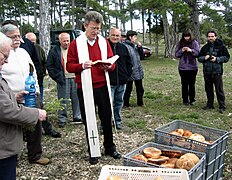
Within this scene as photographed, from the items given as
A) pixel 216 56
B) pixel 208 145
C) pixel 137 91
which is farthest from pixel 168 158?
pixel 137 91

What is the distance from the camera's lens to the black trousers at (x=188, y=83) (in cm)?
709

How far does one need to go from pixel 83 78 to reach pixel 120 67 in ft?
5.52

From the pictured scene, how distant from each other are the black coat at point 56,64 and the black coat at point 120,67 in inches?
38.9

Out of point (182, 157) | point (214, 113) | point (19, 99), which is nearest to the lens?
point (182, 157)

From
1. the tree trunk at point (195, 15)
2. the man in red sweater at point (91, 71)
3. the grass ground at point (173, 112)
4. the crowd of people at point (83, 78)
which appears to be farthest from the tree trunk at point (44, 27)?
the tree trunk at point (195, 15)

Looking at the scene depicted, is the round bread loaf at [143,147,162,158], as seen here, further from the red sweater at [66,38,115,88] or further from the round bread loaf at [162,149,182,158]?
the red sweater at [66,38,115,88]

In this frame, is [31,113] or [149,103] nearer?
[31,113]

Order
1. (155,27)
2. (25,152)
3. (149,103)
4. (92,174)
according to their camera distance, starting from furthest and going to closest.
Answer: (155,27) < (149,103) < (25,152) < (92,174)

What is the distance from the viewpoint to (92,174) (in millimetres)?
3848

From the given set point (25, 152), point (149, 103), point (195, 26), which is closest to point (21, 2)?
point (195, 26)

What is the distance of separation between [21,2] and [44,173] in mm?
37336

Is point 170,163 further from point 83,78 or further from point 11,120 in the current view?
point 83,78

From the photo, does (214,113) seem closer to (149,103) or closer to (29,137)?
(149,103)

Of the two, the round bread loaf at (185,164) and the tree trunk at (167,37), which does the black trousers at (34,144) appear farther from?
the tree trunk at (167,37)
